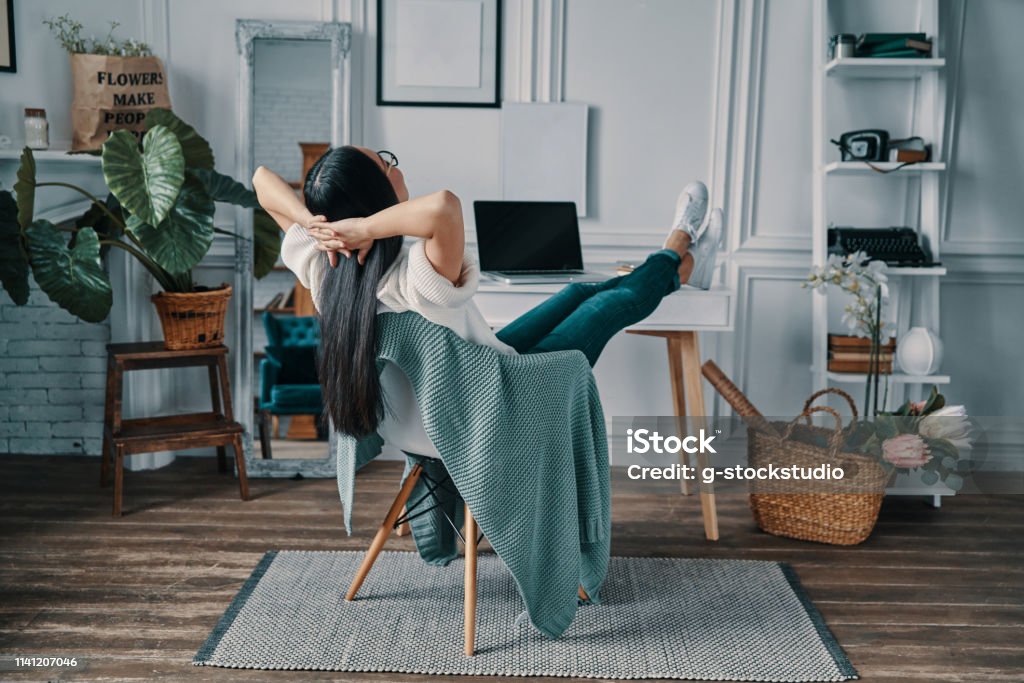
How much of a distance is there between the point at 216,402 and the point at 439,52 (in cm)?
149

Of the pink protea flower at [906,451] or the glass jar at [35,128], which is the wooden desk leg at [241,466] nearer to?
the glass jar at [35,128]

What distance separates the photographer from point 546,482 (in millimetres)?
1912

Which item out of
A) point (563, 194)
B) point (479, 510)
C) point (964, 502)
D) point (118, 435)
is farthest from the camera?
point (563, 194)

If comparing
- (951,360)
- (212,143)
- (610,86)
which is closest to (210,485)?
(212,143)

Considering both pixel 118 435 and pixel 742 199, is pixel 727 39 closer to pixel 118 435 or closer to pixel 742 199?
pixel 742 199

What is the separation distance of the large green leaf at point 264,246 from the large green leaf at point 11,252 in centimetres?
78

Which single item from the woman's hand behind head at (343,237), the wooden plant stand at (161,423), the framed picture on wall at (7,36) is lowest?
the wooden plant stand at (161,423)

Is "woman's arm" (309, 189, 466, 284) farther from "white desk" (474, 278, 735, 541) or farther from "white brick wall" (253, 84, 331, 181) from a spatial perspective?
"white brick wall" (253, 84, 331, 181)

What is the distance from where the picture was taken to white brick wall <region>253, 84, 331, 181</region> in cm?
325

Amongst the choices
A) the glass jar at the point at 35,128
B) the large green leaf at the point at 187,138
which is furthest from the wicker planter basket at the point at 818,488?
the glass jar at the point at 35,128

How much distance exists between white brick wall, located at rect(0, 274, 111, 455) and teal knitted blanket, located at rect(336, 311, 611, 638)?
74.8 inches

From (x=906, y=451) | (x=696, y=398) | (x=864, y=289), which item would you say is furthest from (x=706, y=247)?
(x=906, y=451)

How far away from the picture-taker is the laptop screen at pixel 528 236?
3.06m

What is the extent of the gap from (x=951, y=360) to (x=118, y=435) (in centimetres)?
301
